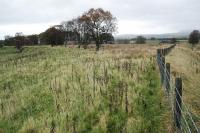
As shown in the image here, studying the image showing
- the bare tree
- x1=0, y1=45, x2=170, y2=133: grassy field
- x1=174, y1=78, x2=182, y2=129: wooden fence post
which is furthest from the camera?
the bare tree

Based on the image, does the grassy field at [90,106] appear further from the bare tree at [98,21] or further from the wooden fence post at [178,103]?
the bare tree at [98,21]

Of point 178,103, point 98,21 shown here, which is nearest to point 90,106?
point 178,103

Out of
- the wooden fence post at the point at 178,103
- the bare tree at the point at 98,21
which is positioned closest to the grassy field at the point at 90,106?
the wooden fence post at the point at 178,103

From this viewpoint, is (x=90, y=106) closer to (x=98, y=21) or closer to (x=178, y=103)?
(x=178, y=103)

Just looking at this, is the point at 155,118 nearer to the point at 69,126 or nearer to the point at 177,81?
the point at 177,81

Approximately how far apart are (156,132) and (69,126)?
8.98ft

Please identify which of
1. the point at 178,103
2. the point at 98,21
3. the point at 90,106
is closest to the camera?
the point at 178,103

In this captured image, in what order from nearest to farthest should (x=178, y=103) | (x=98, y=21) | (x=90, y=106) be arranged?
(x=178, y=103), (x=90, y=106), (x=98, y=21)

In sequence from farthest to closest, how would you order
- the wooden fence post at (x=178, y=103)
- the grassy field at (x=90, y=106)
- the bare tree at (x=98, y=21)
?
the bare tree at (x=98, y=21) → the grassy field at (x=90, y=106) → the wooden fence post at (x=178, y=103)

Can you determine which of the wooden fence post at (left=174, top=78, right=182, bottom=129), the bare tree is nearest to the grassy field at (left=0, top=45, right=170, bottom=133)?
the wooden fence post at (left=174, top=78, right=182, bottom=129)

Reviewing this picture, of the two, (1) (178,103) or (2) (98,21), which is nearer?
(1) (178,103)

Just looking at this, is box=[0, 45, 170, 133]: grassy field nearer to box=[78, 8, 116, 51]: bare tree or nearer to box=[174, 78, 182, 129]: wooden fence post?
box=[174, 78, 182, 129]: wooden fence post

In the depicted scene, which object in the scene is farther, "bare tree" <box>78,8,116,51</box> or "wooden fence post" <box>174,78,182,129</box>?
"bare tree" <box>78,8,116,51</box>

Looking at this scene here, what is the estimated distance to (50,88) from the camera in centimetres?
1588
